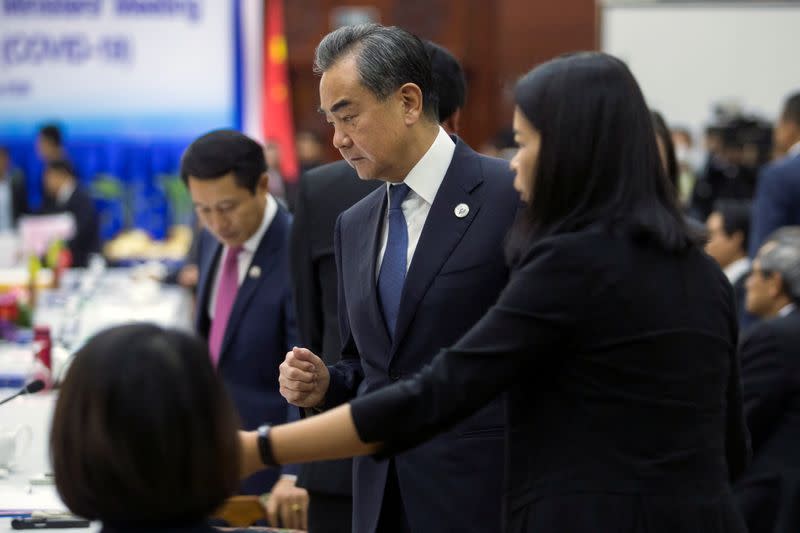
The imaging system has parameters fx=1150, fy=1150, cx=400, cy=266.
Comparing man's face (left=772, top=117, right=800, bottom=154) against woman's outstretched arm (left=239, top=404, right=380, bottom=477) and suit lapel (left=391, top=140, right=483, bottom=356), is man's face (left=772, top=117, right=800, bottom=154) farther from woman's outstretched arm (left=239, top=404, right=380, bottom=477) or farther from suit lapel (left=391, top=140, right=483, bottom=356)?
woman's outstretched arm (left=239, top=404, right=380, bottom=477)

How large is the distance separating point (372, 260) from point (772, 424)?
1.49 m

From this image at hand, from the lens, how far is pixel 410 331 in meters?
1.98

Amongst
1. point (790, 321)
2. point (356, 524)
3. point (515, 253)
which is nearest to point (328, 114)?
point (515, 253)

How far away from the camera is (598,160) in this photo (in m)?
1.60

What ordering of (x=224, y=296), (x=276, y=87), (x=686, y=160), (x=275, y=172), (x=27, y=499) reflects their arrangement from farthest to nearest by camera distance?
(x=276, y=87) < (x=686, y=160) < (x=275, y=172) < (x=224, y=296) < (x=27, y=499)

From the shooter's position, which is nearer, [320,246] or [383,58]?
[383,58]


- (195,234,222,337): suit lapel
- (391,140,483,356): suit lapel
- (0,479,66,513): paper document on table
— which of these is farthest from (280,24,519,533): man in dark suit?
(195,234,222,337): suit lapel

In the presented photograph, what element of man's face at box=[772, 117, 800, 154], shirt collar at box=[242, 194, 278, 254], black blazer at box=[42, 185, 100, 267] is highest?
man's face at box=[772, 117, 800, 154]

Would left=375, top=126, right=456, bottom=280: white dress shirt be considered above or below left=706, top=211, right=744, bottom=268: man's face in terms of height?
above

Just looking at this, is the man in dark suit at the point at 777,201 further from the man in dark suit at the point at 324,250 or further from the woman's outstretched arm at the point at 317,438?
the woman's outstretched arm at the point at 317,438

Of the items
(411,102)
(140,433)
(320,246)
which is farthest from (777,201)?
(140,433)

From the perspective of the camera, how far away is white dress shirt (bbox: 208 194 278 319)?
3.11 metres

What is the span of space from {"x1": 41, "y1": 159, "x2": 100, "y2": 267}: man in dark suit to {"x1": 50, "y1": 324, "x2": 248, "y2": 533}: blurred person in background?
22.4ft

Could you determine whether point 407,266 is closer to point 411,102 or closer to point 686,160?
point 411,102
